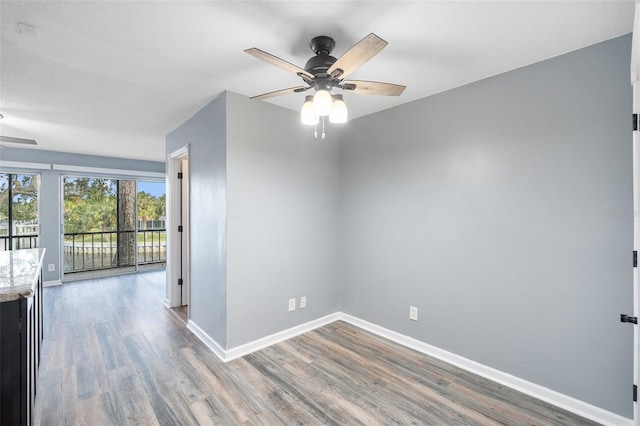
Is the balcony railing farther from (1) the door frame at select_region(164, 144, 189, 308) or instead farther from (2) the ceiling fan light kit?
(2) the ceiling fan light kit

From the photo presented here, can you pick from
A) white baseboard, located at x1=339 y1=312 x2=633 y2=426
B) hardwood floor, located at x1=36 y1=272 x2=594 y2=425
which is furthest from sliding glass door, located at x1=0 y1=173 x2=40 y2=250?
white baseboard, located at x1=339 y1=312 x2=633 y2=426

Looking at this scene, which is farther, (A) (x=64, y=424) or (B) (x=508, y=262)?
(B) (x=508, y=262)

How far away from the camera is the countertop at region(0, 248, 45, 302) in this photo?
1.43 metres

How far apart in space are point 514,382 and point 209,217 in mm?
2981

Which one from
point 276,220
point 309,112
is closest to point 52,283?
point 276,220

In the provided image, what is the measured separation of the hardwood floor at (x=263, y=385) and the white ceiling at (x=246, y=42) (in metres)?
2.43

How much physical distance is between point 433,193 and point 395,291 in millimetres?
1086

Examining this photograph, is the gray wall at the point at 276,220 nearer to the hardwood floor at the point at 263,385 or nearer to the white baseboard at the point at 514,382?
the hardwood floor at the point at 263,385

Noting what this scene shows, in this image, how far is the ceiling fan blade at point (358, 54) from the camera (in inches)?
55.1

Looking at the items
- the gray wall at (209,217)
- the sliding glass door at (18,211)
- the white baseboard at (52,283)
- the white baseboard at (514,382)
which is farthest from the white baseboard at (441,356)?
the sliding glass door at (18,211)

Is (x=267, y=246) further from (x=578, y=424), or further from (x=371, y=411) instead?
(x=578, y=424)

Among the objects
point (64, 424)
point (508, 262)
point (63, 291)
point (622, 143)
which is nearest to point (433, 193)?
point (508, 262)

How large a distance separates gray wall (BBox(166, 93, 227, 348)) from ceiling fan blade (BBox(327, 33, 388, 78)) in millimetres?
1409

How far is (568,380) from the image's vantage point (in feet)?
6.76
